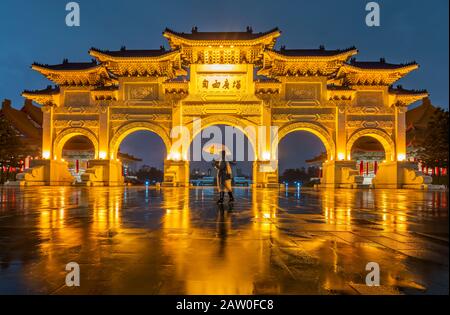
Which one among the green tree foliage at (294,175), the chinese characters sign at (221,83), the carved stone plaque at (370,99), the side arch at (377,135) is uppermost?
the chinese characters sign at (221,83)

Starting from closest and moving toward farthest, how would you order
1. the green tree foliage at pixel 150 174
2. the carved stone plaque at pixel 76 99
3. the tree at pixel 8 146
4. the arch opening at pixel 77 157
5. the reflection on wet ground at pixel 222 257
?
the reflection on wet ground at pixel 222 257 → the tree at pixel 8 146 → the carved stone plaque at pixel 76 99 → the arch opening at pixel 77 157 → the green tree foliage at pixel 150 174

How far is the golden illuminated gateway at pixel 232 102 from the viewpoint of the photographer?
2430 cm

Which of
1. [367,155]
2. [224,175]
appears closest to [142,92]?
[224,175]

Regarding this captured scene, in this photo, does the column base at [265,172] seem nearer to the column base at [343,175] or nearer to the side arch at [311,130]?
the side arch at [311,130]

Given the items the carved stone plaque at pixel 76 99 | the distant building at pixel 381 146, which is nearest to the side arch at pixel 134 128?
the carved stone plaque at pixel 76 99

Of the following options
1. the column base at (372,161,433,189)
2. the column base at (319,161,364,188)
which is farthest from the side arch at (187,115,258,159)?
the column base at (372,161,433,189)

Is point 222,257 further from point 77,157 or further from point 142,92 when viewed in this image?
point 77,157

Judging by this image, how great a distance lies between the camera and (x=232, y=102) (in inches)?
965

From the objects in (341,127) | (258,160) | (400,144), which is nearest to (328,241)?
(258,160)

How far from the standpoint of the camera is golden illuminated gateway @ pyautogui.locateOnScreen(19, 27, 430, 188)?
957 inches

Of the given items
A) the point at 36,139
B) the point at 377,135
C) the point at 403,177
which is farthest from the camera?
the point at 36,139

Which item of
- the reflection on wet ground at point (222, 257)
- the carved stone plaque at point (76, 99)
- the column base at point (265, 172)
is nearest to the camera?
the reflection on wet ground at point (222, 257)

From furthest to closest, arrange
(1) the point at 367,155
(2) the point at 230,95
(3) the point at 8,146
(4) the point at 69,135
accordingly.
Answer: (1) the point at 367,155
(3) the point at 8,146
(4) the point at 69,135
(2) the point at 230,95
